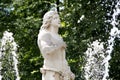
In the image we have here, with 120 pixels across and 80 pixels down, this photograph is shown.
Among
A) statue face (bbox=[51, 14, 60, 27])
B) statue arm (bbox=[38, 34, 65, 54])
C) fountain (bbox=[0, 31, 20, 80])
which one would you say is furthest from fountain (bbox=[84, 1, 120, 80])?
statue arm (bbox=[38, 34, 65, 54])

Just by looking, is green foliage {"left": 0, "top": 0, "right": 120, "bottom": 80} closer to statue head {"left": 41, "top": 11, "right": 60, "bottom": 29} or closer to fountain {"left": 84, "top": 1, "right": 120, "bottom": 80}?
fountain {"left": 84, "top": 1, "right": 120, "bottom": 80}

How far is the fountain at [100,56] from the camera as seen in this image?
1837 cm

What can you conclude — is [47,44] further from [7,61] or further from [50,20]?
[7,61]

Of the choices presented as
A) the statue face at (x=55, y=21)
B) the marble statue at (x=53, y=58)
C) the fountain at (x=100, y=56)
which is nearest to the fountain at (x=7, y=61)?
the fountain at (x=100, y=56)

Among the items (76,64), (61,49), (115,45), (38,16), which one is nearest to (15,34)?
(38,16)

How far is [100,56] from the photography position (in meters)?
19.7

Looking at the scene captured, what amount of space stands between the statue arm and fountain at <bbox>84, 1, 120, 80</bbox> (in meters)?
8.06

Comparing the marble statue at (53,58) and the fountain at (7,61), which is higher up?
the marble statue at (53,58)

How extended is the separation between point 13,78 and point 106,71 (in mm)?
4078

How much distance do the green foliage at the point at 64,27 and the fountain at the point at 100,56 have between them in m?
0.26

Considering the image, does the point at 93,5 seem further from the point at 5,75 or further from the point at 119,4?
the point at 5,75

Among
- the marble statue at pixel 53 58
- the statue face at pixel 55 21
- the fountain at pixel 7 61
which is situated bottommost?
the fountain at pixel 7 61

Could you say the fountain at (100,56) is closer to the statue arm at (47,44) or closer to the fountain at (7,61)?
the fountain at (7,61)

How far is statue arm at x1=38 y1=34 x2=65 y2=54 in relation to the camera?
9.95 m
